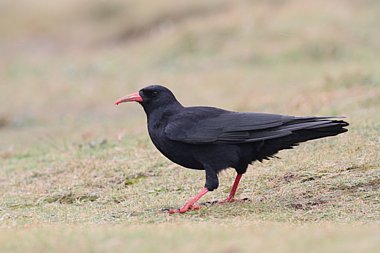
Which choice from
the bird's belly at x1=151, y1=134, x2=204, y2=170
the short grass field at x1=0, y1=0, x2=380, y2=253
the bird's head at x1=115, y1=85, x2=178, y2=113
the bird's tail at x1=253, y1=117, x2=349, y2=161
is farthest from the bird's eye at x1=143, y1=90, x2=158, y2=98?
the bird's tail at x1=253, y1=117, x2=349, y2=161

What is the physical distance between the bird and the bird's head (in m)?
0.29

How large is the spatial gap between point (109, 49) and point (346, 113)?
50.1 feet

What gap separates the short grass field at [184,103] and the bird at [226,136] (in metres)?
0.44

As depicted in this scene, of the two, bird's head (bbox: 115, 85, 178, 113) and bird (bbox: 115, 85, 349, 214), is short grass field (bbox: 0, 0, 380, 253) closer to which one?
bird (bbox: 115, 85, 349, 214)

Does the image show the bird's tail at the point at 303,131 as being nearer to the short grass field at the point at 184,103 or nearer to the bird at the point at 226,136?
the bird at the point at 226,136

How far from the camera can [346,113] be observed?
1279cm

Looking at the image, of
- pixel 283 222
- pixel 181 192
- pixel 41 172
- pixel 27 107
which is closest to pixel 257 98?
pixel 27 107

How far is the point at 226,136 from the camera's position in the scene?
770 cm

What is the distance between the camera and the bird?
24.9ft

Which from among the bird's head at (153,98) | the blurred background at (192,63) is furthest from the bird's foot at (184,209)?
the blurred background at (192,63)

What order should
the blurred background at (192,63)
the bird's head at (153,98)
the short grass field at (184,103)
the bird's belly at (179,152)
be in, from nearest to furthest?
1. the short grass field at (184,103)
2. the bird's belly at (179,152)
3. the bird's head at (153,98)
4. the blurred background at (192,63)

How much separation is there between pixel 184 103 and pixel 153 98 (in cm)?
1000

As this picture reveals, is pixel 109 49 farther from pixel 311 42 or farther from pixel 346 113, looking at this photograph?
pixel 346 113

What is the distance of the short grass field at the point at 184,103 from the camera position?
6.27 metres
